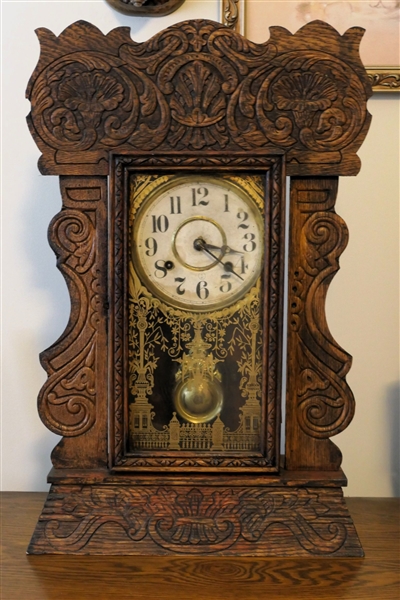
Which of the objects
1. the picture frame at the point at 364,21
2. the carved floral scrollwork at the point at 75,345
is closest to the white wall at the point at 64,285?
the picture frame at the point at 364,21

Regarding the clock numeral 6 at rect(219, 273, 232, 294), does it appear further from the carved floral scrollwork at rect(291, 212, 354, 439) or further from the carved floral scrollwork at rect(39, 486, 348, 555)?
the carved floral scrollwork at rect(39, 486, 348, 555)

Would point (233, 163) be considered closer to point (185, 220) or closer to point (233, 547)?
point (185, 220)

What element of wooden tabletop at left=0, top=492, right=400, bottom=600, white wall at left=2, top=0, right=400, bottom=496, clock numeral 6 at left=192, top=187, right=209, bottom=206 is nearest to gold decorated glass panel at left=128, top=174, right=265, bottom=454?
clock numeral 6 at left=192, top=187, right=209, bottom=206

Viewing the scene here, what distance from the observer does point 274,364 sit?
3.42 ft

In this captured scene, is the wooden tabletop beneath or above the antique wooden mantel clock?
beneath

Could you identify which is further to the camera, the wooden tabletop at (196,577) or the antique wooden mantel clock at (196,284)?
the antique wooden mantel clock at (196,284)

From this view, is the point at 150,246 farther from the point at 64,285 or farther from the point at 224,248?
the point at 64,285

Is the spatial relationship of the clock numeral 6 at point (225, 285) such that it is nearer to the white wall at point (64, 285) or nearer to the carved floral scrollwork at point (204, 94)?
the carved floral scrollwork at point (204, 94)

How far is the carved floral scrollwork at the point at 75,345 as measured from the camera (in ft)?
3.41

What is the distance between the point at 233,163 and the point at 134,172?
0.51 feet

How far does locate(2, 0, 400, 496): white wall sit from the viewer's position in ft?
4.26

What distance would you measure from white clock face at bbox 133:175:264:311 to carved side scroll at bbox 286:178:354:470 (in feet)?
0.23

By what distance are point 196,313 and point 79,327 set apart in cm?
19

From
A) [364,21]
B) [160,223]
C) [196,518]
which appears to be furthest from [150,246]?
[364,21]
